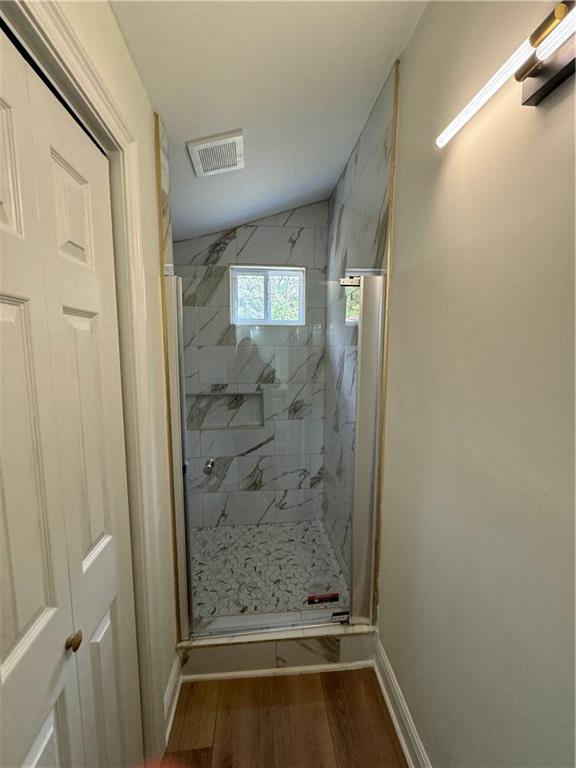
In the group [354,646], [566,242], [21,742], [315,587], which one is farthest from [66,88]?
[315,587]

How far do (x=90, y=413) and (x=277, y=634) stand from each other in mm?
1376

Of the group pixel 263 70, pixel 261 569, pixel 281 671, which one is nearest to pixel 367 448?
pixel 281 671

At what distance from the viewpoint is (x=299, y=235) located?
2.63 m

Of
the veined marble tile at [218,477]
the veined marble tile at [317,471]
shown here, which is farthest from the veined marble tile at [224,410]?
the veined marble tile at [317,471]

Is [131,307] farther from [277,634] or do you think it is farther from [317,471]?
[317,471]

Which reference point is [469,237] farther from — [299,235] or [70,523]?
[299,235]

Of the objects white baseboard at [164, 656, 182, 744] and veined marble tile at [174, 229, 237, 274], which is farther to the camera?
veined marble tile at [174, 229, 237, 274]

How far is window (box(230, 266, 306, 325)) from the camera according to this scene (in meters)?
2.66

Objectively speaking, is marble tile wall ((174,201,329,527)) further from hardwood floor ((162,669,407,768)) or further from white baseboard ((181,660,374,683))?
hardwood floor ((162,669,407,768))

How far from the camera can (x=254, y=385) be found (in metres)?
2.74

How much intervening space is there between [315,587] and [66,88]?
7.65 ft

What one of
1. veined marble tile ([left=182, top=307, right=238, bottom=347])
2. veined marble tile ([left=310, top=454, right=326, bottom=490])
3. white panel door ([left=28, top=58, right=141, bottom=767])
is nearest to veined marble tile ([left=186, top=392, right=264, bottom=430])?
veined marble tile ([left=182, top=307, right=238, bottom=347])

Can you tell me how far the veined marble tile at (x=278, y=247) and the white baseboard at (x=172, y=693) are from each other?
8.04 feet

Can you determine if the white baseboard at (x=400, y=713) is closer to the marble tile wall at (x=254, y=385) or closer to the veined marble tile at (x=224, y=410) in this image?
the marble tile wall at (x=254, y=385)
